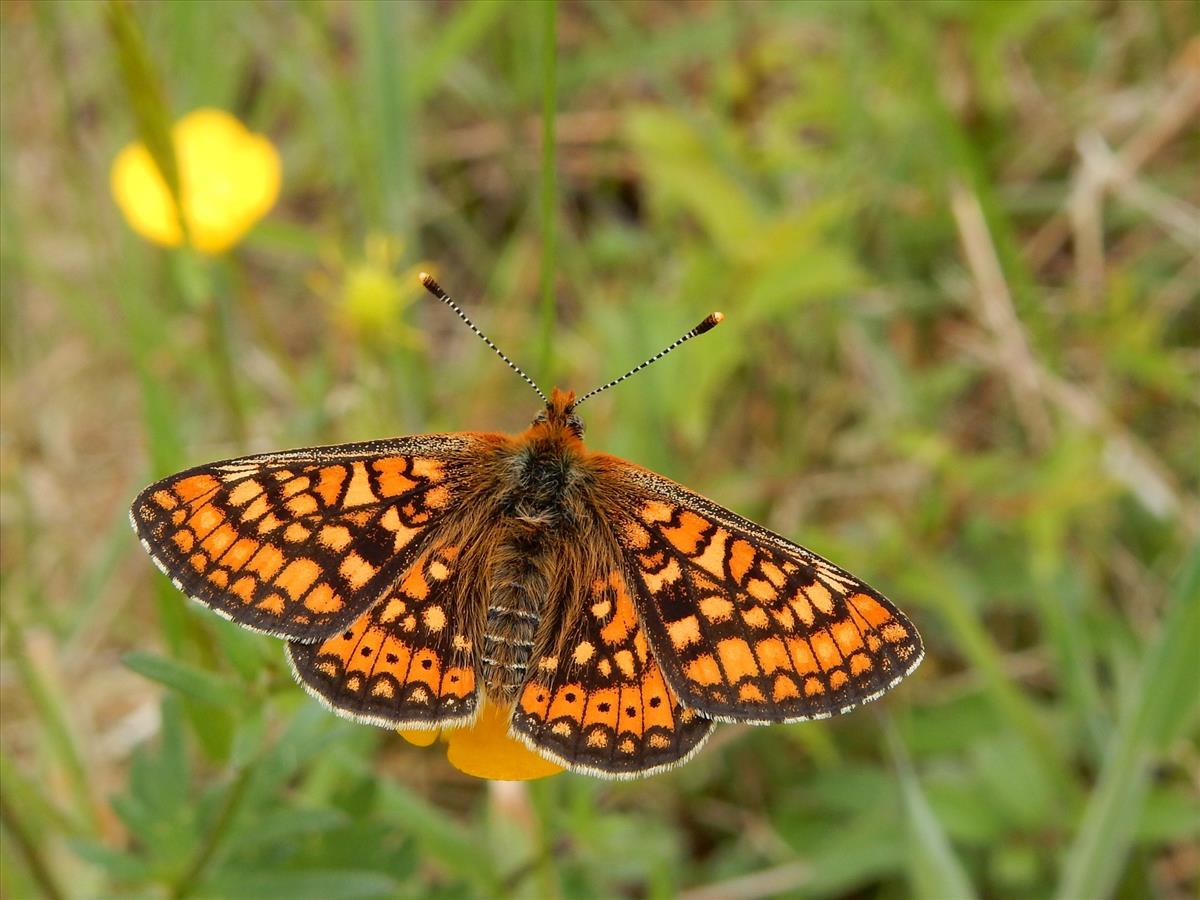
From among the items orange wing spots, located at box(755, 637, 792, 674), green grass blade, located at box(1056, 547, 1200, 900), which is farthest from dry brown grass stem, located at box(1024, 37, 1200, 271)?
orange wing spots, located at box(755, 637, 792, 674)

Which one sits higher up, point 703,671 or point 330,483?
point 330,483

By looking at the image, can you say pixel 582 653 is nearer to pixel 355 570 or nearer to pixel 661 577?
pixel 661 577

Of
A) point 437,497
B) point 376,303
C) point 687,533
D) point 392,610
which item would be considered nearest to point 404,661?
point 392,610

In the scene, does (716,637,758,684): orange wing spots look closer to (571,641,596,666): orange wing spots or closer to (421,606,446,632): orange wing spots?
(571,641,596,666): orange wing spots

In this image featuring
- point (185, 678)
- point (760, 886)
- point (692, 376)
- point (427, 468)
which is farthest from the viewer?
point (692, 376)

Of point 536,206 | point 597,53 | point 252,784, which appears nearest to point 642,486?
point 252,784

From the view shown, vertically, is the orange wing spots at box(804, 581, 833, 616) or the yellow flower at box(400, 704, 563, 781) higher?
the orange wing spots at box(804, 581, 833, 616)
